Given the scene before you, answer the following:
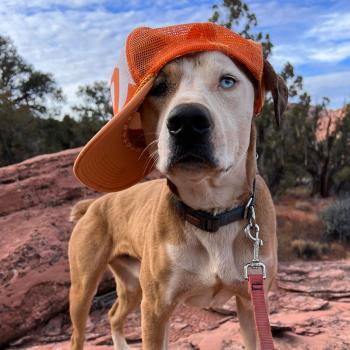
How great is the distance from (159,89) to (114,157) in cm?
58

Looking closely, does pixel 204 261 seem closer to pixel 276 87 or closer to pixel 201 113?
pixel 201 113

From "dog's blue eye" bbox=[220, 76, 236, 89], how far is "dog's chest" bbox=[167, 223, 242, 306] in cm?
88

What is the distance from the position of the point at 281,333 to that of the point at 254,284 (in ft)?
7.66

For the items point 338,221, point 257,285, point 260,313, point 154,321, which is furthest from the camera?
point 338,221

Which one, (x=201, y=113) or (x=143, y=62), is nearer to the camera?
(x=201, y=113)

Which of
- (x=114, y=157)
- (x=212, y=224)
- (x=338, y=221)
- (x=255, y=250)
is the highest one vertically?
(x=114, y=157)

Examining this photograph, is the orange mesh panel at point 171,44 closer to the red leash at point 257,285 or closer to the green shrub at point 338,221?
the red leash at point 257,285

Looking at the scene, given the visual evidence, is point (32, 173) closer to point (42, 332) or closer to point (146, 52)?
point (42, 332)

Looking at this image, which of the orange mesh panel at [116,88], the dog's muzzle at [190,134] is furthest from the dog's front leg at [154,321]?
the orange mesh panel at [116,88]

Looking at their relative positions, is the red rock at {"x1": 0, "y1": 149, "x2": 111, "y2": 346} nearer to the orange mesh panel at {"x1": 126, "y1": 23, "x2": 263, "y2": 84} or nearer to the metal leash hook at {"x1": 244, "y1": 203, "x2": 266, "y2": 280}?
the metal leash hook at {"x1": 244, "y1": 203, "x2": 266, "y2": 280}

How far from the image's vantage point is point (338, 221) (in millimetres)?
16656

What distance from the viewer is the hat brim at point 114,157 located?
297 cm

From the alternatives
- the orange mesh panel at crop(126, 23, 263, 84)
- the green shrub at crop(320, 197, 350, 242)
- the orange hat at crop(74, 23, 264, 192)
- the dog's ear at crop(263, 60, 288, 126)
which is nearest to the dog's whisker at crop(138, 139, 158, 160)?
the orange hat at crop(74, 23, 264, 192)

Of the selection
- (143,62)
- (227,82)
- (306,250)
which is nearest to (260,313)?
(227,82)
